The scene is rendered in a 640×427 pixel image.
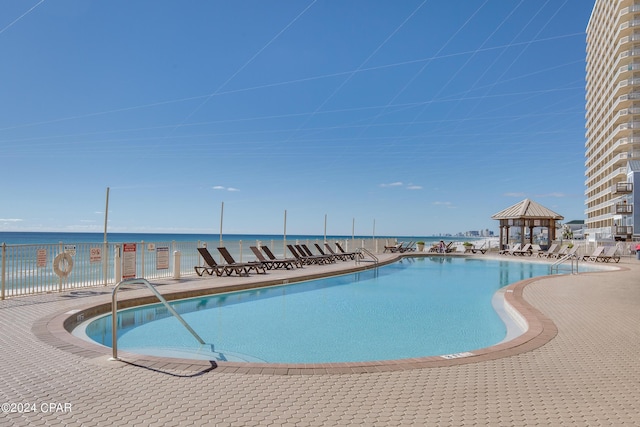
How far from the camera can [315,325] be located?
26.7 feet

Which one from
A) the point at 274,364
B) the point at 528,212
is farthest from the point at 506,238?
the point at 274,364

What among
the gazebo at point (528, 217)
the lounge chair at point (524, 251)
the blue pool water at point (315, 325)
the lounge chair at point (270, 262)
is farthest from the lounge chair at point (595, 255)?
the lounge chair at point (270, 262)

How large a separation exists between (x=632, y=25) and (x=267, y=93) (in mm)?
49773

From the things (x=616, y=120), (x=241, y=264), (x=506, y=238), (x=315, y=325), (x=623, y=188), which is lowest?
(x=315, y=325)

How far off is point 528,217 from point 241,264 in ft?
76.5

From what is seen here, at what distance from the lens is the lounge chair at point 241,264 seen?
1380cm

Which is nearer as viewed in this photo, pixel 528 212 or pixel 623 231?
pixel 528 212

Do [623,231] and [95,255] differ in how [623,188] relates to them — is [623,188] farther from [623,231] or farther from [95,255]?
[95,255]

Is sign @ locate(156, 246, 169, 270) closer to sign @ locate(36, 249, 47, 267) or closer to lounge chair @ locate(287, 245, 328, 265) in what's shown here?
sign @ locate(36, 249, 47, 267)

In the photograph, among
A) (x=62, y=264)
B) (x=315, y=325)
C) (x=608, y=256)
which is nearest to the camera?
(x=315, y=325)

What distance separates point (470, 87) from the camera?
19469mm

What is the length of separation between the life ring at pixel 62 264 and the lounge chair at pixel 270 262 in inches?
253

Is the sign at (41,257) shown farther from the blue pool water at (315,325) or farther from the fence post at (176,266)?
the fence post at (176,266)

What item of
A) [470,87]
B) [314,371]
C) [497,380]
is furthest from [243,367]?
[470,87]
